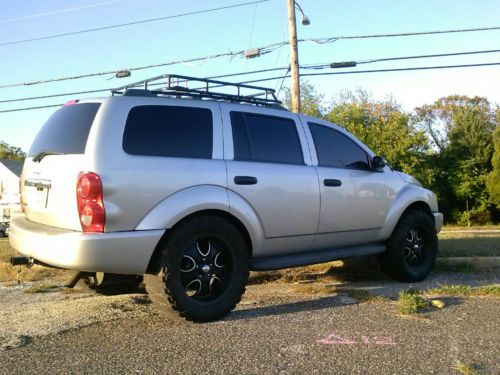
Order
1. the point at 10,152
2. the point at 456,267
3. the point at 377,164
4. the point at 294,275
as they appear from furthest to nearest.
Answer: the point at 10,152, the point at 456,267, the point at 294,275, the point at 377,164

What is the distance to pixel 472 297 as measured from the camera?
5340mm

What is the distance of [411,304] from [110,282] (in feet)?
8.76

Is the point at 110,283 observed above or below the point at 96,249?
below

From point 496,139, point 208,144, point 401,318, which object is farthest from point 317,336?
point 496,139

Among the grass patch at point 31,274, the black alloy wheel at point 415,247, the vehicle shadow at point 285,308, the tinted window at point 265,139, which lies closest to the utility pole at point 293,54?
the black alloy wheel at point 415,247

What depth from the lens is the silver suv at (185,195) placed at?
13.5 ft

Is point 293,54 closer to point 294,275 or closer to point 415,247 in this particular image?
point 294,275

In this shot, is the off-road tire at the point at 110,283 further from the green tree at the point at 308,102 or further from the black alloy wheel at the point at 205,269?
the green tree at the point at 308,102

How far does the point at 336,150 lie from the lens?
19.6ft

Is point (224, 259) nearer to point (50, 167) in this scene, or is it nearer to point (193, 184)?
point (193, 184)

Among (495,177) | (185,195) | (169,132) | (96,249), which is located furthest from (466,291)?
(495,177)

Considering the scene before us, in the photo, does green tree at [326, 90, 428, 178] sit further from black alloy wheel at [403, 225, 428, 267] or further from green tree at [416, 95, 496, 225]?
black alloy wheel at [403, 225, 428, 267]

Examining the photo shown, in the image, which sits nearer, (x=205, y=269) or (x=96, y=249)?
(x=96, y=249)

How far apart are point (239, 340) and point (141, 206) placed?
1.30 meters
